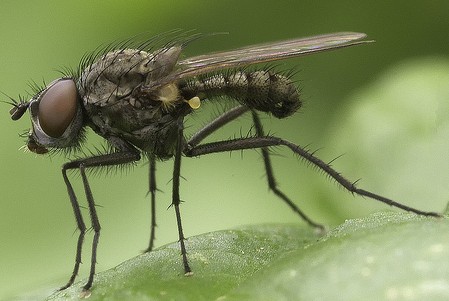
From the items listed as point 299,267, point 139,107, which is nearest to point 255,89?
point 139,107

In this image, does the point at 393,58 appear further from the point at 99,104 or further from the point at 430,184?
the point at 99,104

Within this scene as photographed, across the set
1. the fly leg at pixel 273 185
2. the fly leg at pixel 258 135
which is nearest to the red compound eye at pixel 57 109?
the fly leg at pixel 258 135

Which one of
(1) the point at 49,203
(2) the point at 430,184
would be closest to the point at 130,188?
(1) the point at 49,203

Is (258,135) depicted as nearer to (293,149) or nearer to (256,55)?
(293,149)

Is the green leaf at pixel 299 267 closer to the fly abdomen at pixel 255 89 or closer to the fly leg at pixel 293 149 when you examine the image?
the fly leg at pixel 293 149

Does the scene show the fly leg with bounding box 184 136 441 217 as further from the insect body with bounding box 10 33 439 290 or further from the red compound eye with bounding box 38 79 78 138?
the red compound eye with bounding box 38 79 78 138

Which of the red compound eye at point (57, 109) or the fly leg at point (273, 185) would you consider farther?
the fly leg at point (273, 185)

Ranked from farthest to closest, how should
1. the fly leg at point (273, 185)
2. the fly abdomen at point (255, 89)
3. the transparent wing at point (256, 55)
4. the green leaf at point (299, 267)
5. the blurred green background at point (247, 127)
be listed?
1. the blurred green background at point (247, 127)
2. the fly leg at point (273, 185)
3. the fly abdomen at point (255, 89)
4. the transparent wing at point (256, 55)
5. the green leaf at point (299, 267)
